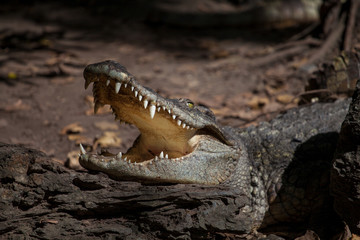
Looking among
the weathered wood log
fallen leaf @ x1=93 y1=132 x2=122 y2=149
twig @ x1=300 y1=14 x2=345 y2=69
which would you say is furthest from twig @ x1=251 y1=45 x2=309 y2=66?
the weathered wood log

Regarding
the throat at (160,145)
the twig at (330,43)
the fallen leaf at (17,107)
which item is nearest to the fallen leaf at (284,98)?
the twig at (330,43)

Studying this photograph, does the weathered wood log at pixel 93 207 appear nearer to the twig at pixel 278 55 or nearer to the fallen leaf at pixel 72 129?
the fallen leaf at pixel 72 129

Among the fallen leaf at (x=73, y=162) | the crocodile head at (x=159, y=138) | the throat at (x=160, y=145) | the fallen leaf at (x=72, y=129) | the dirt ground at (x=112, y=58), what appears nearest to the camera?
the crocodile head at (x=159, y=138)

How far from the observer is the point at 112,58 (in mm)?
6879

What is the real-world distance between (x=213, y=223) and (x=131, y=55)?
5.27 meters

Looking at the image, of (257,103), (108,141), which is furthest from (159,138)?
(257,103)

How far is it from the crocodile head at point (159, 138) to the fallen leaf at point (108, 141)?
3.96 ft

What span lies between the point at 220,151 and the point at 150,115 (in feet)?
2.17

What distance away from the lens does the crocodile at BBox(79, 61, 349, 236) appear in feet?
8.38

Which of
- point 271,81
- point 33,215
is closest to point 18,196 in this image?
point 33,215

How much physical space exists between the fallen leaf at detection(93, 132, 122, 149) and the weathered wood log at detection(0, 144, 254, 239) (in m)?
1.72

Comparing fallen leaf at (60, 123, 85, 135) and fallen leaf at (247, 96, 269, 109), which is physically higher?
fallen leaf at (247, 96, 269, 109)

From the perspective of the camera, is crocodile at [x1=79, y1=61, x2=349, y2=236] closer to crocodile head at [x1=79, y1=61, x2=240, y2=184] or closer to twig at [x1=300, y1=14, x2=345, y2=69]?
crocodile head at [x1=79, y1=61, x2=240, y2=184]

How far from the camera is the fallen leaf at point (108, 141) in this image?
418cm
